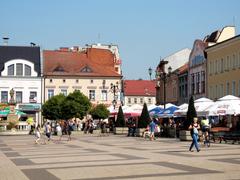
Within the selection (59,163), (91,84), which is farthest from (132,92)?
(59,163)

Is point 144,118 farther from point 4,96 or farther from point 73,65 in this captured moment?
point 73,65

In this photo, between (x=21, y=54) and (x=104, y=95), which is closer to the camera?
(x=21, y=54)

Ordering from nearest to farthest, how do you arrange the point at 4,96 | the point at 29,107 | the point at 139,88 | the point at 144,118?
the point at 144,118
the point at 29,107
the point at 4,96
the point at 139,88

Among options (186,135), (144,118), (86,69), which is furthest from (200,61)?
(186,135)

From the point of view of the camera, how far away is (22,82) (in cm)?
8362

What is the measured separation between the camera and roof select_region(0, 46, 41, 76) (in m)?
84.8

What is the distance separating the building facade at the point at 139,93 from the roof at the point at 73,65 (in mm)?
38695

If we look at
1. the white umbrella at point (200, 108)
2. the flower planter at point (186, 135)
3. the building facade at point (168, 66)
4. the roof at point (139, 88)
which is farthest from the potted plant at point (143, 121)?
the roof at point (139, 88)

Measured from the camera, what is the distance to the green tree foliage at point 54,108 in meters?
75.6

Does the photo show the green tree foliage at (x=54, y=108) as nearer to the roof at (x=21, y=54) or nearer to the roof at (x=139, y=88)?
the roof at (x=21, y=54)

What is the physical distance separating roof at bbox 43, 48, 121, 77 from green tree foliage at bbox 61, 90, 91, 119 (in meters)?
12.0

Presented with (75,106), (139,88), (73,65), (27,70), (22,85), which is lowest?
(75,106)

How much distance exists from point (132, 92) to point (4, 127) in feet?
243

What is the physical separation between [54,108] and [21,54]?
14110 millimetres
